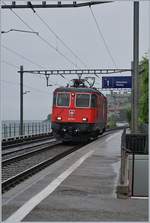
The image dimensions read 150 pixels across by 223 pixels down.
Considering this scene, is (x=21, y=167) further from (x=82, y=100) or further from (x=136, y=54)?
(x=82, y=100)

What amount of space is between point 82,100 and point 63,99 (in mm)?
1035

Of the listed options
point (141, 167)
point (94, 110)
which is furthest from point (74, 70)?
point (141, 167)

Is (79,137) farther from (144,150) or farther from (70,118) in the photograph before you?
(144,150)

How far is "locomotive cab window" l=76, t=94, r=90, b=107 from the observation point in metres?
29.5

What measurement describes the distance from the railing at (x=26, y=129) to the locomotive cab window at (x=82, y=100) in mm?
5037

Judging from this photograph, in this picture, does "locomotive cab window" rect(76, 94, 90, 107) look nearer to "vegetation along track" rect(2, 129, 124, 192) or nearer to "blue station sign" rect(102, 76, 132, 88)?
"vegetation along track" rect(2, 129, 124, 192)

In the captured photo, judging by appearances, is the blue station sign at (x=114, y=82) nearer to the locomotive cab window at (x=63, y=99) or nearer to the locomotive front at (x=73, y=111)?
the locomotive front at (x=73, y=111)

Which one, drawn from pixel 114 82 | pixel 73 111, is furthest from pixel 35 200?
pixel 114 82

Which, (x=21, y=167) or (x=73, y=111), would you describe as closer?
(x=21, y=167)

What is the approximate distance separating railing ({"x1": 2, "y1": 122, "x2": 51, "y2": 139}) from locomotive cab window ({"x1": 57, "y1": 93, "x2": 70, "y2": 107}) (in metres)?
4.18

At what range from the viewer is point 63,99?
1165 inches

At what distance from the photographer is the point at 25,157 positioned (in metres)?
22.2

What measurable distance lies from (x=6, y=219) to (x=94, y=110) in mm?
22416

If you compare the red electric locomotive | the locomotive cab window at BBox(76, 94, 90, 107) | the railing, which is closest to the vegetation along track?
the red electric locomotive
